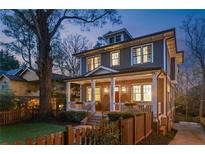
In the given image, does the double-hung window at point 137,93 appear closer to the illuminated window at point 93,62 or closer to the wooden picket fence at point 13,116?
the illuminated window at point 93,62

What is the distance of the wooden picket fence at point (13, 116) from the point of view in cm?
762

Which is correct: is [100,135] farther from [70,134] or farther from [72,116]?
[72,116]

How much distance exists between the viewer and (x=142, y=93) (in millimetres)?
8883

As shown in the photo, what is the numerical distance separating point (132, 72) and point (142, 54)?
6.14 ft

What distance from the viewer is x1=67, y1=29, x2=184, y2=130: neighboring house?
760cm

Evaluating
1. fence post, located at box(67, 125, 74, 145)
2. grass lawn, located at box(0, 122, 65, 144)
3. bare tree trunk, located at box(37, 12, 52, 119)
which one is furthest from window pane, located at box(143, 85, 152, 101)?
fence post, located at box(67, 125, 74, 145)

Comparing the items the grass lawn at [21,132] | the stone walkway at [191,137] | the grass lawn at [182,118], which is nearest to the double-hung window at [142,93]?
the stone walkway at [191,137]

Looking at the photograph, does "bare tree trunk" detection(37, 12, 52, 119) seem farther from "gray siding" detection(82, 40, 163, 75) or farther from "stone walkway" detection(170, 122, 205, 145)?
"stone walkway" detection(170, 122, 205, 145)

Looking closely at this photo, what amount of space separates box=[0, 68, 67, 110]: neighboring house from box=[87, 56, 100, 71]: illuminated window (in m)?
3.02

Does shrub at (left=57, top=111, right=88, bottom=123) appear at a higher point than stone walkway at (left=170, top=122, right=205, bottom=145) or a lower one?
higher
